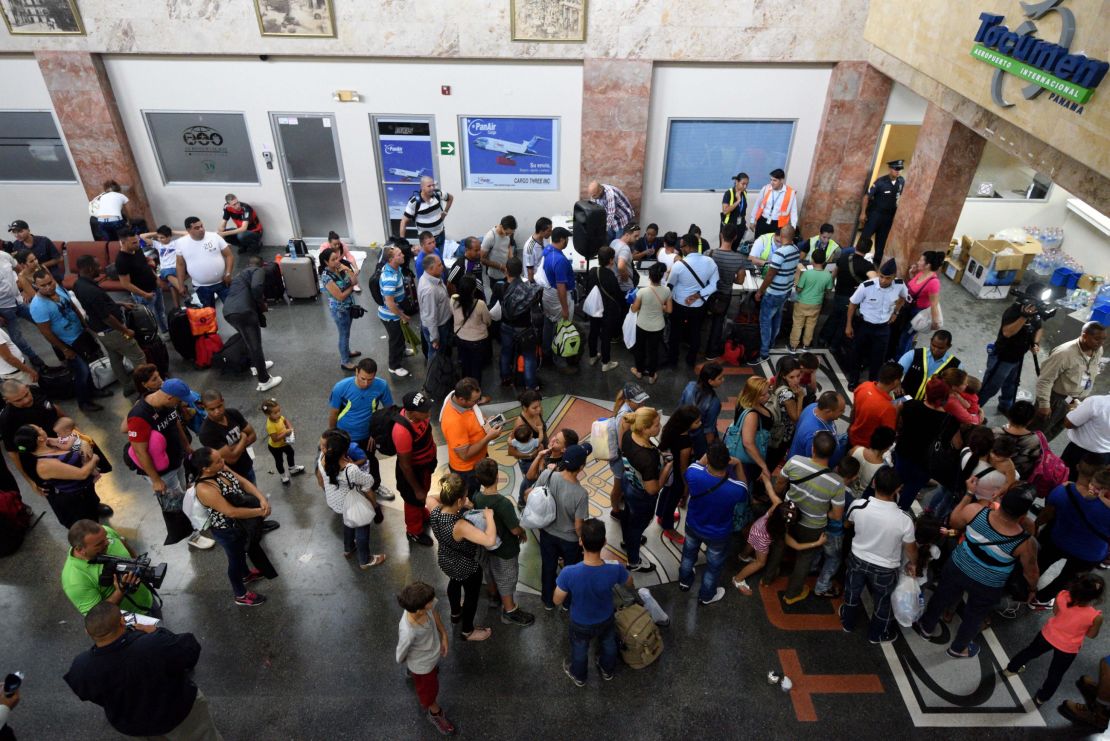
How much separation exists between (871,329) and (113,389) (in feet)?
29.7

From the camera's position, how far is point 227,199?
11523 millimetres

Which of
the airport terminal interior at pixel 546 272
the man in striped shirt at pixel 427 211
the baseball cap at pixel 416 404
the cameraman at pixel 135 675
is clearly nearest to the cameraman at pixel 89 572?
the airport terminal interior at pixel 546 272

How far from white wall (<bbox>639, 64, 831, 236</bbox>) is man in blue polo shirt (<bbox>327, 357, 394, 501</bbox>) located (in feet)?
24.1

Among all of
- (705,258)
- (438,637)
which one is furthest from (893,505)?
(705,258)

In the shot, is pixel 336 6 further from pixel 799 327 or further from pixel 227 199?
pixel 799 327

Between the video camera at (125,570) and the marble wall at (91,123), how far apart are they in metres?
8.99

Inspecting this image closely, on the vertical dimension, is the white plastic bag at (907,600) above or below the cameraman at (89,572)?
below

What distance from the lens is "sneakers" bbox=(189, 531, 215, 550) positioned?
6297 millimetres

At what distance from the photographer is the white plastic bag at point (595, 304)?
8.48m

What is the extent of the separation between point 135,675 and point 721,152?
1072cm

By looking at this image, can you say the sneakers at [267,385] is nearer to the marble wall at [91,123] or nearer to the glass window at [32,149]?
the marble wall at [91,123]

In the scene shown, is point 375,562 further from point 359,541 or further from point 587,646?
point 587,646

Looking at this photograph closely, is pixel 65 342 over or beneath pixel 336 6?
beneath

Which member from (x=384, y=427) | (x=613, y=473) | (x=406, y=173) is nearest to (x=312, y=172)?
(x=406, y=173)
